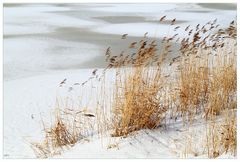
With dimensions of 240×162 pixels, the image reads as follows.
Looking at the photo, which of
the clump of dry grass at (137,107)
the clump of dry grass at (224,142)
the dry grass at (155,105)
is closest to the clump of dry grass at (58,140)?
the dry grass at (155,105)

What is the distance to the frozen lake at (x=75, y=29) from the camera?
8.73 m

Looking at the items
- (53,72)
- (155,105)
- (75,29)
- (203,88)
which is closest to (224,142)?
(155,105)

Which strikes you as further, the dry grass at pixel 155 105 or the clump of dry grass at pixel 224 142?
the dry grass at pixel 155 105

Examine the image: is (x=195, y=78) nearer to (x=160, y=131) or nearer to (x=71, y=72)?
(x=160, y=131)

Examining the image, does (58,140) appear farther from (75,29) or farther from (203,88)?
(75,29)

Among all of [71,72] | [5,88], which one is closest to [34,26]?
[71,72]

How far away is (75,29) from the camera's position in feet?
40.5

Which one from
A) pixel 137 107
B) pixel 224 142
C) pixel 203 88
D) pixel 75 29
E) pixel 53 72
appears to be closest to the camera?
pixel 224 142

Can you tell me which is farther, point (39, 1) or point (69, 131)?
point (39, 1)

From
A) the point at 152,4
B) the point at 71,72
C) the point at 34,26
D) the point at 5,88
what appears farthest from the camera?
the point at 152,4

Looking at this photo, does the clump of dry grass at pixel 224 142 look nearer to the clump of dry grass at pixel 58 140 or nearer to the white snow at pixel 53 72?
the white snow at pixel 53 72

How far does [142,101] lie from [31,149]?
1.16 m

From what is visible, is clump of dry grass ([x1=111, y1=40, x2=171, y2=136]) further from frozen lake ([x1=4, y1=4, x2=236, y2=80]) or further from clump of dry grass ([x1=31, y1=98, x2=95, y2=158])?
frozen lake ([x1=4, y1=4, x2=236, y2=80])

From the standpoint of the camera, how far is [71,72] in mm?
8016
